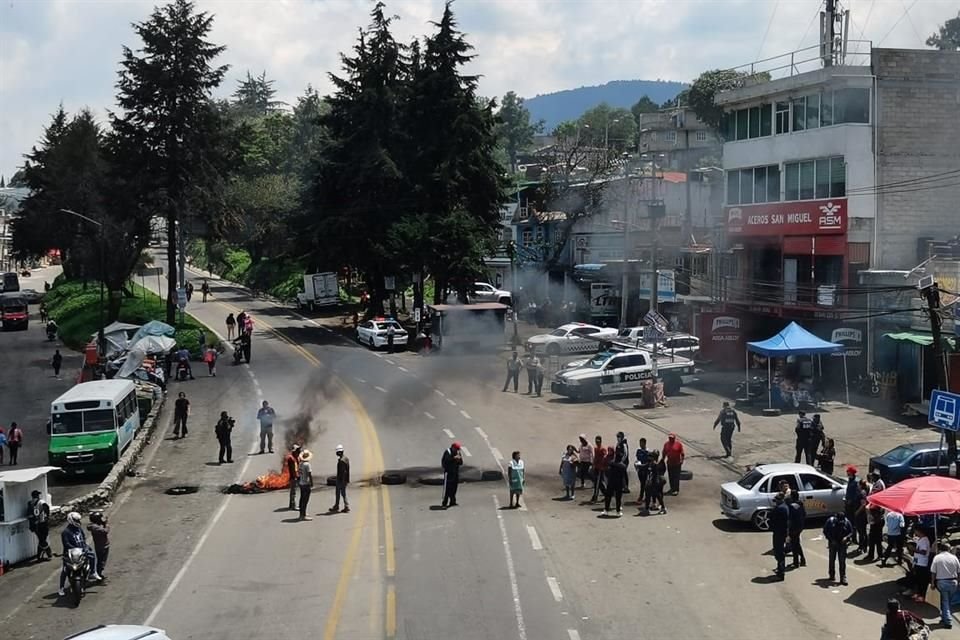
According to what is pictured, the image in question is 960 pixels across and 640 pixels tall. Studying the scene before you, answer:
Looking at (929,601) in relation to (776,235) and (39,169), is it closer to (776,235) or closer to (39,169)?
(776,235)

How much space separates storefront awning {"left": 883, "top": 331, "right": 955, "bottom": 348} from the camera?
113ft

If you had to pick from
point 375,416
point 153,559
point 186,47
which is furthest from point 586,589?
point 186,47

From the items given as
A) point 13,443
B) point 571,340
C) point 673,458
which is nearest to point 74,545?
point 673,458

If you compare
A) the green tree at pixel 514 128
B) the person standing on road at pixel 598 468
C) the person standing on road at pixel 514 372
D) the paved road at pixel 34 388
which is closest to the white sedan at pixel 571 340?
the person standing on road at pixel 514 372

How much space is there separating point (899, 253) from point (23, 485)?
3400cm

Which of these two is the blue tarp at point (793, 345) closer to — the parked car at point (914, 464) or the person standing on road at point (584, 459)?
the parked car at point (914, 464)

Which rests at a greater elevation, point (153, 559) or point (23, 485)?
point (23, 485)

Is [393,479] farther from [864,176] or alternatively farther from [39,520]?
[864,176]

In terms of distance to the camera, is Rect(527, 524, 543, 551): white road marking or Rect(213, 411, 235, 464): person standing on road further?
Rect(213, 411, 235, 464): person standing on road

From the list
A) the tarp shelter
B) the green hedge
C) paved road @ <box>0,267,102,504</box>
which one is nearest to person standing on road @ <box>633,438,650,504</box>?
paved road @ <box>0,267,102,504</box>

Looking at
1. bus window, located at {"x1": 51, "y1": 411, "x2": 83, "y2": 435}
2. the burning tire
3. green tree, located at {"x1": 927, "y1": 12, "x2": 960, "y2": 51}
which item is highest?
green tree, located at {"x1": 927, "y1": 12, "x2": 960, "y2": 51}

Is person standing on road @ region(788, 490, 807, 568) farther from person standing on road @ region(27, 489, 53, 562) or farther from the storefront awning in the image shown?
the storefront awning

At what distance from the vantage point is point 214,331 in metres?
63.3

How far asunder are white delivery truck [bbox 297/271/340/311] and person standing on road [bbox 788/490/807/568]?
53706 mm
